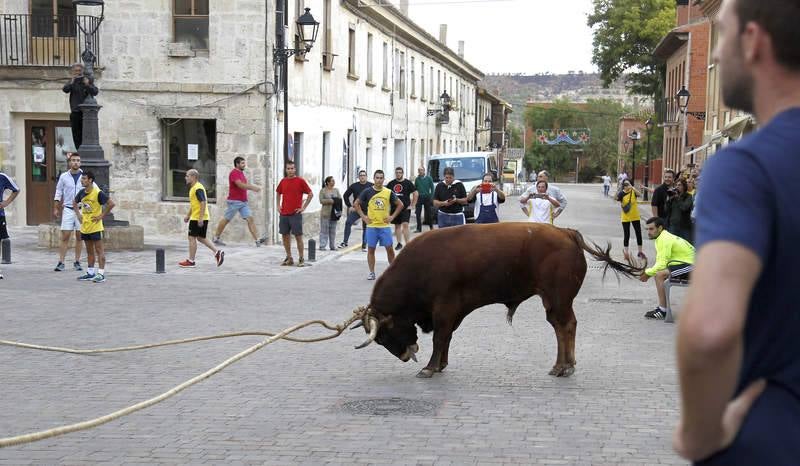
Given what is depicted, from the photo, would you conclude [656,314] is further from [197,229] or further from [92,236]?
[197,229]

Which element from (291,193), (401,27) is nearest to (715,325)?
(291,193)

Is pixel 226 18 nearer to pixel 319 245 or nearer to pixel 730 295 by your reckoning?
pixel 319 245

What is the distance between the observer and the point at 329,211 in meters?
22.0

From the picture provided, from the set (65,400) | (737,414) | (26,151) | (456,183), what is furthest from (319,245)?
(737,414)

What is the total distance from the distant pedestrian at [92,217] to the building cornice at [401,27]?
16008 mm

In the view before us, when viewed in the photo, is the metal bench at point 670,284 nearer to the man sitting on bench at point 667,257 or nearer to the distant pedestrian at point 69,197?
the man sitting on bench at point 667,257

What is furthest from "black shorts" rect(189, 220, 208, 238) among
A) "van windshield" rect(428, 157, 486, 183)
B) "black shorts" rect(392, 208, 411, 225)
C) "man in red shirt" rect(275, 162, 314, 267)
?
"van windshield" rect(428, 157, 486, 183)

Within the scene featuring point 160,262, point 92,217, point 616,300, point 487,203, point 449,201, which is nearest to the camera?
point 616,300

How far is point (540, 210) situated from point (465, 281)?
A: 7.67m

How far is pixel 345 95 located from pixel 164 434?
2445 cm

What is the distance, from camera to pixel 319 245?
22.7m

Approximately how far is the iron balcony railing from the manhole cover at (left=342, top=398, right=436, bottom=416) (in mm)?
17083

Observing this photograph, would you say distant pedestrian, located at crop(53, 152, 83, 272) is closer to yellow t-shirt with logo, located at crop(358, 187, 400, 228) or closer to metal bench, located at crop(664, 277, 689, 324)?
yellow t-shirt with logo, located at crop(358, 187, 400, 228)

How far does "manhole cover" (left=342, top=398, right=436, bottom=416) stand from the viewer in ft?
24.8
